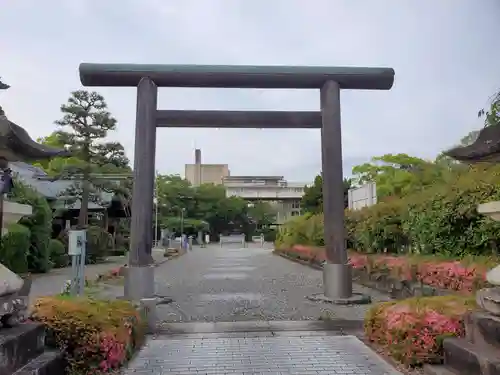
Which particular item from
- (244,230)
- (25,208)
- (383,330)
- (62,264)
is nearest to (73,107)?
(62,264)

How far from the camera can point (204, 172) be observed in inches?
3393

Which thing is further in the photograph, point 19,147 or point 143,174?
point 143,174

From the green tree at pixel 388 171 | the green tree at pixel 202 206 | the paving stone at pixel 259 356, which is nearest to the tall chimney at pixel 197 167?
the green tree at pixel 202 206

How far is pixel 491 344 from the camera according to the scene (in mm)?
4113

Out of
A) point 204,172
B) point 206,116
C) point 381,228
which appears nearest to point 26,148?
point 206,116

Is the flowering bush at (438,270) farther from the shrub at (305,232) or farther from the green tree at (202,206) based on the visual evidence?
the green tree at (202,206)

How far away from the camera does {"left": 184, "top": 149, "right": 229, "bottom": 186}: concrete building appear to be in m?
83.6

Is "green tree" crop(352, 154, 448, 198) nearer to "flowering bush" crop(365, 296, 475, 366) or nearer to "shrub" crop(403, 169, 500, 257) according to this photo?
"shrub" crop(403, 169, 500, 257)

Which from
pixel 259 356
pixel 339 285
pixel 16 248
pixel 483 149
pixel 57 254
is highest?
pixel 483 149

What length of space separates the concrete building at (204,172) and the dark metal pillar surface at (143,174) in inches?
2906

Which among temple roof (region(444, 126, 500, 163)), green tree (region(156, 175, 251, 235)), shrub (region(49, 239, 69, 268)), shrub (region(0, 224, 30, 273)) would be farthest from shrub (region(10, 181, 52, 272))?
green tree (region(156, 175, 251, 235))

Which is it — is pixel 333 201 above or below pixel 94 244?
above

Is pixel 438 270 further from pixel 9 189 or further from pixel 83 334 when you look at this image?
pixel 9 189

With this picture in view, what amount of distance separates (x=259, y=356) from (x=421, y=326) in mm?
1986
